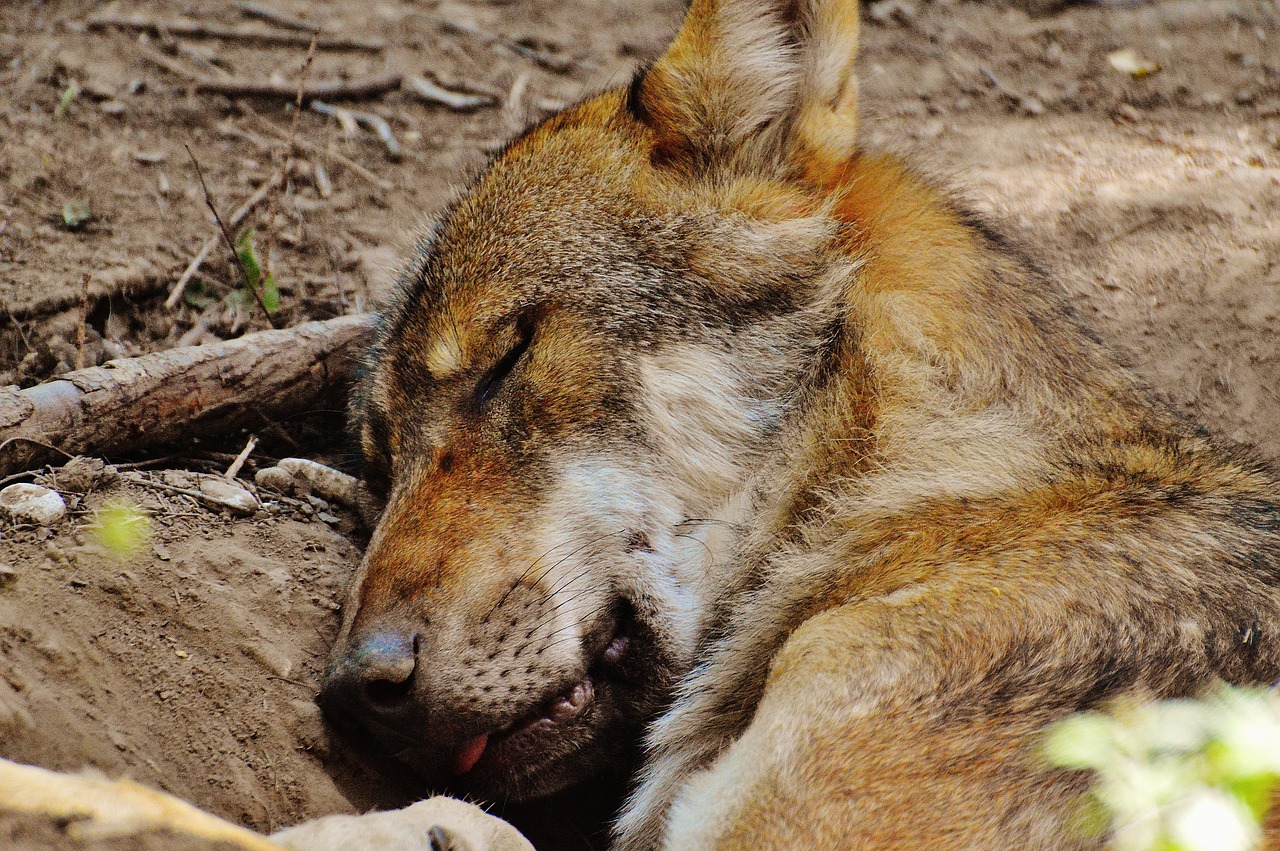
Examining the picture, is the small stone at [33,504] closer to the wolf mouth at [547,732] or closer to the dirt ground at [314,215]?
the dirt ground at [314,215]

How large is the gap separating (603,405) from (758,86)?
1.12 metres

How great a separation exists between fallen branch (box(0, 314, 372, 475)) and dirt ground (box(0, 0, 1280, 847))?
134 millimetres

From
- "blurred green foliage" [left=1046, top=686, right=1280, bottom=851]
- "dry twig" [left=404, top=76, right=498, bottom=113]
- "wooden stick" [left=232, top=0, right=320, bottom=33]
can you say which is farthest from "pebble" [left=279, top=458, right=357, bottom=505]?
"wooden stick" [left=232, top=0, right=320, bottom=33]

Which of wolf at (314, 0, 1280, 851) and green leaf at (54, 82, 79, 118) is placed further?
green leaf at (54, 82, 79, 118)

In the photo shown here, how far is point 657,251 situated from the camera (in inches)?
131

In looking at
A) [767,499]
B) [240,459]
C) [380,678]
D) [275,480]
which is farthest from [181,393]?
[767,499]

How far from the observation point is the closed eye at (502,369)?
3336 mm

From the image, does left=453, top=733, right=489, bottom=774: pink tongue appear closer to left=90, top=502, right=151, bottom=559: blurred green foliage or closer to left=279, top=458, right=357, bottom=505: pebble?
left=90, top=502, right=151, bottom=559: blurred green foliage

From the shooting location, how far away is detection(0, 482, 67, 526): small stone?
3.09 meters

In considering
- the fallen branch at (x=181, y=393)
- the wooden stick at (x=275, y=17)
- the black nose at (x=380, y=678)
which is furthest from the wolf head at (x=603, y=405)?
the wooden stick at (x=275, y=17)

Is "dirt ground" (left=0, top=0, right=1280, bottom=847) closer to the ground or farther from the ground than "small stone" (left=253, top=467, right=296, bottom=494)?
farther from the ground

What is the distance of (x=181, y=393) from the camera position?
383 centimetres

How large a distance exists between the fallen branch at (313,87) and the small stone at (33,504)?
3502 mm

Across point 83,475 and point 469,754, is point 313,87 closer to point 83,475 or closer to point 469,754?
point 83,475
